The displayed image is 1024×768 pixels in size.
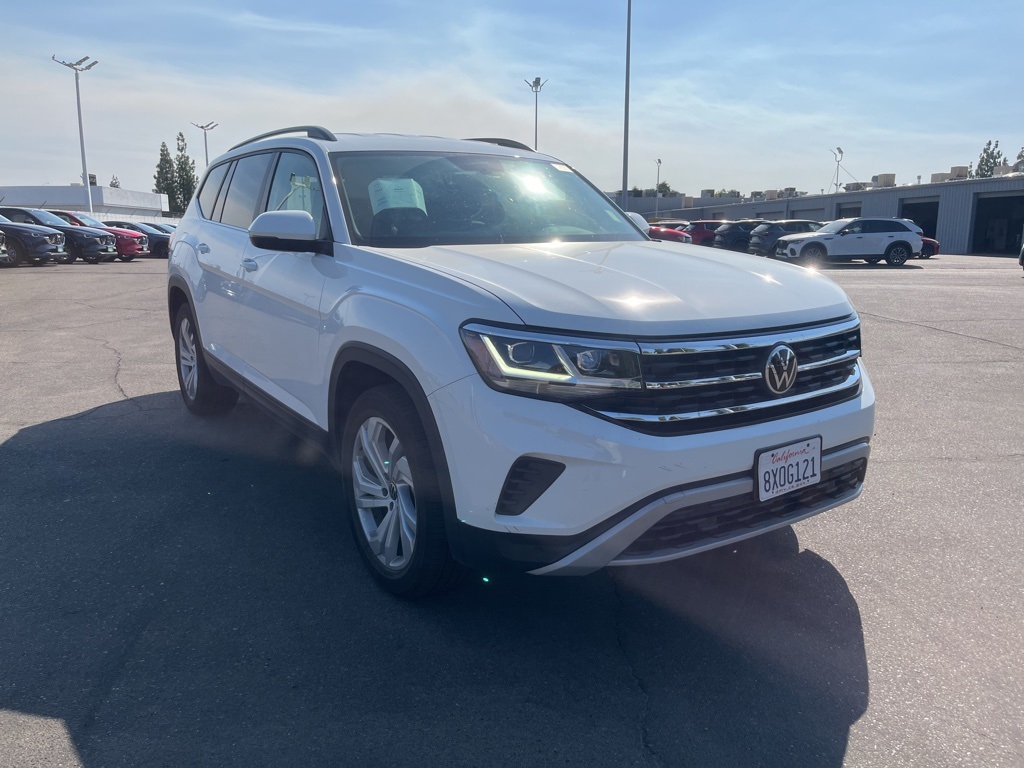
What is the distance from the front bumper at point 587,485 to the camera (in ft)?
8.70

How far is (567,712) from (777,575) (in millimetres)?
1373

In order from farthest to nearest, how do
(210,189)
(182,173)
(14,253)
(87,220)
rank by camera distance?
(182,173)
(87,220)
(14,253)
(210,189)

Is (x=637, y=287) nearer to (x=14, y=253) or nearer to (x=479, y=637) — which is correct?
(x=479, y=637)

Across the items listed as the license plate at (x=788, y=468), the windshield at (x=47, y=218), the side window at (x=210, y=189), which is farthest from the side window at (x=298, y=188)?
the windshield at (x=47, y=218)

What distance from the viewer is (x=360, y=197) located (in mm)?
4000

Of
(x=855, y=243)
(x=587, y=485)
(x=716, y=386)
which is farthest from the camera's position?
(x=855, y=243)

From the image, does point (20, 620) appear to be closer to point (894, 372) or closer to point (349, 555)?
point (349, 555)

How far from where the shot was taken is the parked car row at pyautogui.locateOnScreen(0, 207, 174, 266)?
2267cm

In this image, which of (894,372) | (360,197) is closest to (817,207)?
(894,372)

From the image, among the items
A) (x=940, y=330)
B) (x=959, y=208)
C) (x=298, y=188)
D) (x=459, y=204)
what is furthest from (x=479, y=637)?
(x=959, y=208)

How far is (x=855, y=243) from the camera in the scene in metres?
28.3

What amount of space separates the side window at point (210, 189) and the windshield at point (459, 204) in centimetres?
203

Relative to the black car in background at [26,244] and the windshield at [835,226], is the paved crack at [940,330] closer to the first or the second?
the windshield at [835,226]

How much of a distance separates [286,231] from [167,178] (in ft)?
307
